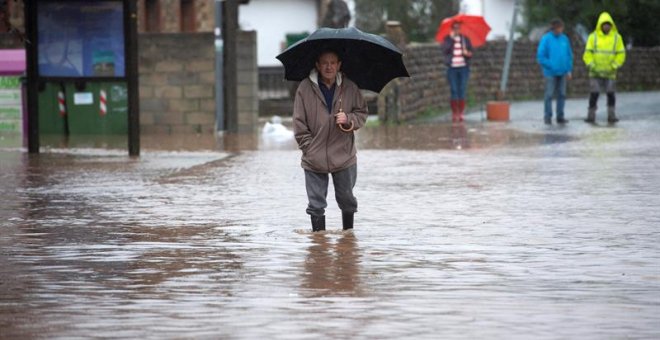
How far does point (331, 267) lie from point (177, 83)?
16.8 meters

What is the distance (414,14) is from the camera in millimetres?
47625

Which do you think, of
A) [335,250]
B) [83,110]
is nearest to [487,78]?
[83,110]

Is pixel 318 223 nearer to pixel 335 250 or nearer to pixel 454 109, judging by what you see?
pixel 335 250

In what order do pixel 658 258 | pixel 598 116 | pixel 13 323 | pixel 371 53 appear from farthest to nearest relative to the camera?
pixel 598 116 < pixel 371 53 < pixel 658 258 < pixel 13 323

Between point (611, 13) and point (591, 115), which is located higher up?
point (611, 13)

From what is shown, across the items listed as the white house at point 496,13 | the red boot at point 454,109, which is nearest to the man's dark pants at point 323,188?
the red boot at point 454,109

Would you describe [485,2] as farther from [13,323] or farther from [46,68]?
[13,323]

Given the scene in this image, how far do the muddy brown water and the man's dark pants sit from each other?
203mm

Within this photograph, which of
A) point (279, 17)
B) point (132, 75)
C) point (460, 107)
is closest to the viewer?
point (132, 75)

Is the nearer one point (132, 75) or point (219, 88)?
point (132, 75)

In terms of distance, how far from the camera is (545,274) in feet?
31.0

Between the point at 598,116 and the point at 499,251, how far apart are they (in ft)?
64.3

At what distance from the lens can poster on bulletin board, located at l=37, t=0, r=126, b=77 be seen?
22.0 m

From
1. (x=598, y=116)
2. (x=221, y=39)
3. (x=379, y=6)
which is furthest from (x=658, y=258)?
(x=379, y=6)
